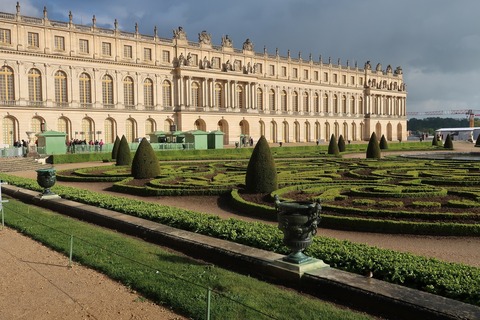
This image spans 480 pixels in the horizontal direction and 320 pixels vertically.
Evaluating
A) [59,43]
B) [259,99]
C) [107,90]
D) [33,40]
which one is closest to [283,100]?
[259,99]

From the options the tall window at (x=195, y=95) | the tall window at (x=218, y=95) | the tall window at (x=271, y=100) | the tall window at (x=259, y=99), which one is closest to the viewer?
the tall window at (x=195, y=95)

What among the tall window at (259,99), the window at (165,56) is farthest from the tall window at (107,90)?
the tall window at (259,99)

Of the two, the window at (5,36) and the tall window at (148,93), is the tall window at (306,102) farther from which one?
the window at (5,36)

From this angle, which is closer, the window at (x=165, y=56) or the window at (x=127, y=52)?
the window at (x=127, y=52)

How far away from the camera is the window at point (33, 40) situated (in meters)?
50.4

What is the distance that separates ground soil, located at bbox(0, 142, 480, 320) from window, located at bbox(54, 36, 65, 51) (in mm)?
46487

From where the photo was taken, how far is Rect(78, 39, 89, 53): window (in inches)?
2143

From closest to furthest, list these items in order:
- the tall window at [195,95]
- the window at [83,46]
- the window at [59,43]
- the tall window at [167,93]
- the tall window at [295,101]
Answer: the window at [59,43] → the window at [83,46] → the tall window at [167,93] → the tall window at [195,95] → the tall window at [295,101]

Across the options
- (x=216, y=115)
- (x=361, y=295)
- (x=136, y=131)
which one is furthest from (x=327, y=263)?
(x=216, y=115)

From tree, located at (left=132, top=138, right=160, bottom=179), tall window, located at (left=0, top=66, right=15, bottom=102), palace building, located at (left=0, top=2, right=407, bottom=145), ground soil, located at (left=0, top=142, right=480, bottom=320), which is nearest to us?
ground soil, located at (left=0, top=142, right=480, bottom=320)

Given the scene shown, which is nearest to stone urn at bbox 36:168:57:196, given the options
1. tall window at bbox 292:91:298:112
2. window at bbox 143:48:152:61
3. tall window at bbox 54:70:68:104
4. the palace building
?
the palace building

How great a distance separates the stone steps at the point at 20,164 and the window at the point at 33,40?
2072 cm

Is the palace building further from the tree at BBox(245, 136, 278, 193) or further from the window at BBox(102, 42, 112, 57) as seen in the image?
the tree at BBox(245, 136, 278, 193)

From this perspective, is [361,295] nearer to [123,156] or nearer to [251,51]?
[123,156]
